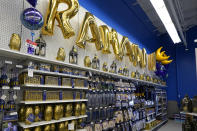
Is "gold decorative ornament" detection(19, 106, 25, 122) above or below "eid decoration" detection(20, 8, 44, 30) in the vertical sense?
below

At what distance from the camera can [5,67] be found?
85.7 inches

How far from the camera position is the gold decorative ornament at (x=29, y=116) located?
2.11 metres

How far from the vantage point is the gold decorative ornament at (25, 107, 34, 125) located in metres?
2.11

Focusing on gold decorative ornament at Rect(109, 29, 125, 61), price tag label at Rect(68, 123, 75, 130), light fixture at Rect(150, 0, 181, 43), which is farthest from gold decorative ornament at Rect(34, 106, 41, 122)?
light fixture at Rect(150, 0, 181, 43)

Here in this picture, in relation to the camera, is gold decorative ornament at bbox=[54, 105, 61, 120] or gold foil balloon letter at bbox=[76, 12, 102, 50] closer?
gold decorative ornament at bbox=[54, 105, 61, 120]

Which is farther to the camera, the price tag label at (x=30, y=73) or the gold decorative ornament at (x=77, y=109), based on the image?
the gold decorative ornament at (x=77, y=109)

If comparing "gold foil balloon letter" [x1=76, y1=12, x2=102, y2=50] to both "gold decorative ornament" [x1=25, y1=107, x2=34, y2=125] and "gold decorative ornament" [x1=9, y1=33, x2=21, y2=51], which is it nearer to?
"gold decorative ornament" [x1=9, y1=33, x2=21, y2=51]

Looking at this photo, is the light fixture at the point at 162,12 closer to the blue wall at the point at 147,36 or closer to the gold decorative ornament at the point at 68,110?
the blue wall at the point at 147,36

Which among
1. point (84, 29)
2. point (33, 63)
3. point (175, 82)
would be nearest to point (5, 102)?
point (33, 63)

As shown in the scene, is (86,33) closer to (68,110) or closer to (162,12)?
(68,110)

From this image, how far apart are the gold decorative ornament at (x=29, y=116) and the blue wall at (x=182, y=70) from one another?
982 centimetres

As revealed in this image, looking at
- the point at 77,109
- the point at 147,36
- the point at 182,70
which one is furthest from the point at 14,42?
the point at 182,70

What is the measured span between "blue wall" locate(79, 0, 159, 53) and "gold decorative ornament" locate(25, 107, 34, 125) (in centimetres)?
280

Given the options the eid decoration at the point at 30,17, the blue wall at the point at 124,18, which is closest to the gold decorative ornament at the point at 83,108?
the eid decoration at the point at 30,17
